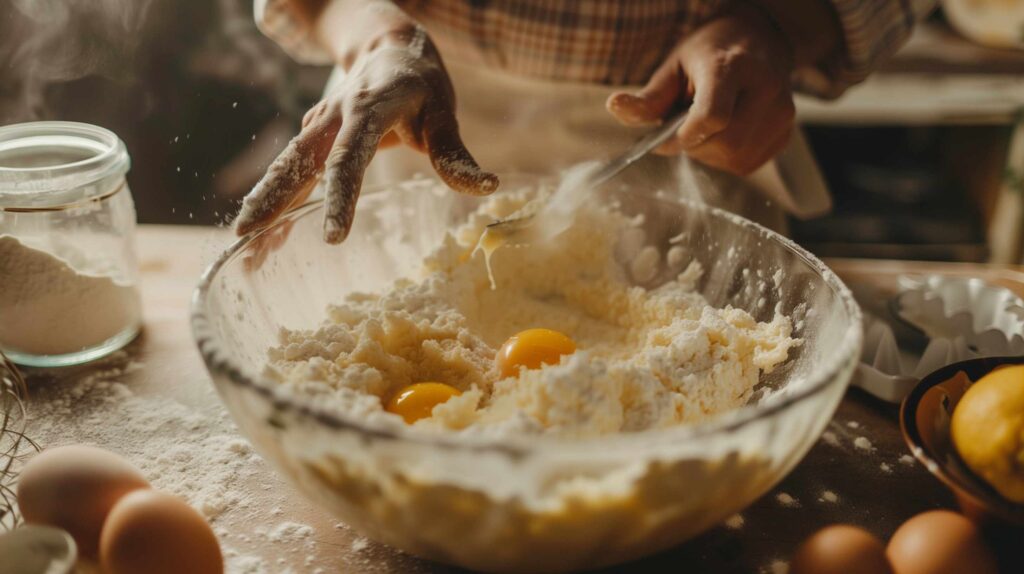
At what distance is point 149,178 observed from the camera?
2.96 meters

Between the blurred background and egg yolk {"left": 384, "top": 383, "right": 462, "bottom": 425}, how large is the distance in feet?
5.10

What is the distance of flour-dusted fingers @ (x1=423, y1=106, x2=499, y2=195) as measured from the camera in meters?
0.91

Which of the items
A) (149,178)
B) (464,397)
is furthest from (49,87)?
(464,397)

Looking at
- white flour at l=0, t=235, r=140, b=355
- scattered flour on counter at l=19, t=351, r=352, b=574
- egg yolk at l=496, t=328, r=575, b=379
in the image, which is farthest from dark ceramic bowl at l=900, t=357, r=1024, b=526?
white flour at l=0, t=235, r=140, b=355

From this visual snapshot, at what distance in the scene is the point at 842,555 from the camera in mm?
672

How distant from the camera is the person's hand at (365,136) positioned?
86cm

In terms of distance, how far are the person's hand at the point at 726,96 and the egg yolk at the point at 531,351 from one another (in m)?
0.37

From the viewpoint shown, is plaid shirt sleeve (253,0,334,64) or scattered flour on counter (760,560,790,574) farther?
plaid shirt sleeve (253,0,334,64)

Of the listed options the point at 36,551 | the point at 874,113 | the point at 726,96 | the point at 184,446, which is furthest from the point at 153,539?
the point at 874,113

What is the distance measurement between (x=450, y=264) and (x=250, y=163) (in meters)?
0.29

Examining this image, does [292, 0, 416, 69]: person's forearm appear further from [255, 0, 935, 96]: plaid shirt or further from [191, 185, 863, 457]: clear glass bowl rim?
[191, 185, 863, 457]: clear glass bowl rim

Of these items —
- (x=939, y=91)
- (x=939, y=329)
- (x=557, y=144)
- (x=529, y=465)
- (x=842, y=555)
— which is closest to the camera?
(x=529, y=465)

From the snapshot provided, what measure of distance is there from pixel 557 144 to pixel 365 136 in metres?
0.66

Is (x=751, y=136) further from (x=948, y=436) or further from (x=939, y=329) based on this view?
(x=948, y=436)
